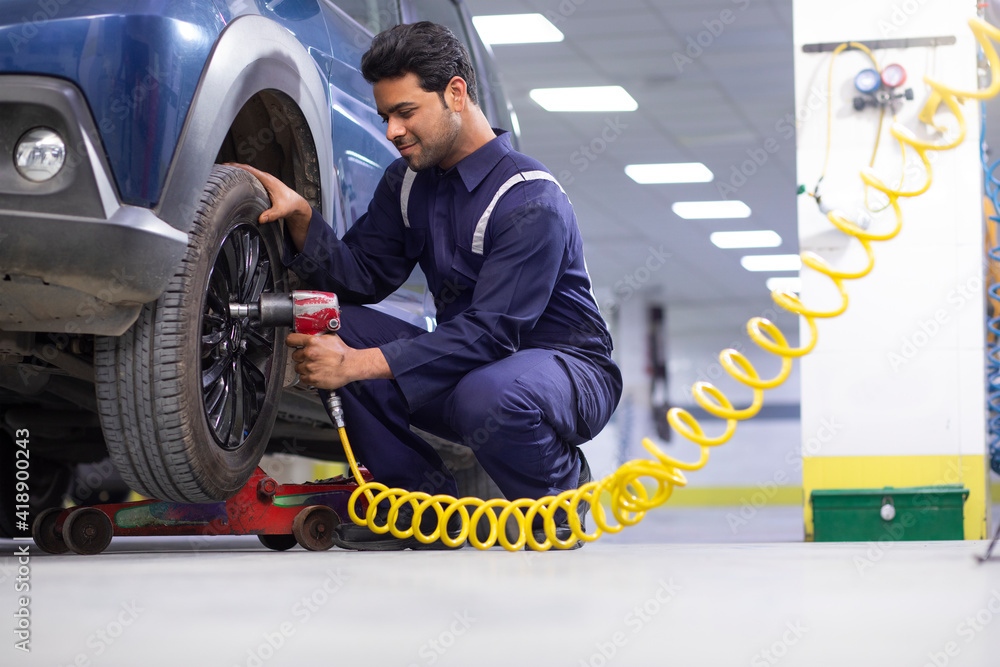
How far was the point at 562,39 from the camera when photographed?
6.62 meters

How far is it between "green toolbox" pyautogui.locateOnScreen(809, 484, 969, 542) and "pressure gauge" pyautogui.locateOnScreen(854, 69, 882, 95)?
1599mm

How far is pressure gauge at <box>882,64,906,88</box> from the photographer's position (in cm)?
380

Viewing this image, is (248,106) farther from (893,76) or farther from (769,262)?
(769,262)

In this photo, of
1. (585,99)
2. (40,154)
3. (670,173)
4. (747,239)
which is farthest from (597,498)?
(747,239)

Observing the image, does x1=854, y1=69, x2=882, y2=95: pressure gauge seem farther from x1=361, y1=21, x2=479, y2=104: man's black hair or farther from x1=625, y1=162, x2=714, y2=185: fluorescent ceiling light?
x1=625, y1=162, x2=714, y2=185: fluorescent ceiling light

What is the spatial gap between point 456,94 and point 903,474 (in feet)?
8.62

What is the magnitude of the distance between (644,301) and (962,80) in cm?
1491

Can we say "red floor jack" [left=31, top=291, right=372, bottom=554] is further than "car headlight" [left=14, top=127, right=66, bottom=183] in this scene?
Yes

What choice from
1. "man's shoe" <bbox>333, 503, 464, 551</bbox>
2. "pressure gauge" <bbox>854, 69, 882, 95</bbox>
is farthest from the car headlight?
"pressure gauge" <bbox>854, 69, 882, 95</bbox>

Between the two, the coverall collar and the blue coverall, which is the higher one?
the coverall collar

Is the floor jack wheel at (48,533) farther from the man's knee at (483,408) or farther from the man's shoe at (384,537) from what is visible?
the man's knee at (483,408)

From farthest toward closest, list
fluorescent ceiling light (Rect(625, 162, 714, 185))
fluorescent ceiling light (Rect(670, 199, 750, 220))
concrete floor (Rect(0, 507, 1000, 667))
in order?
1. fluorescent ceiling light (Rect(670, 199, 750, 220))
2. fluorescent ceiling light (Rect(625, 162, 714, 185))
3. concrete floor (Rect(0, 507, 1000, 667))

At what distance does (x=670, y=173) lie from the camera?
33.6 feet

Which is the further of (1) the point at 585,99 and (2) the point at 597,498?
(1) the point at 585,99
